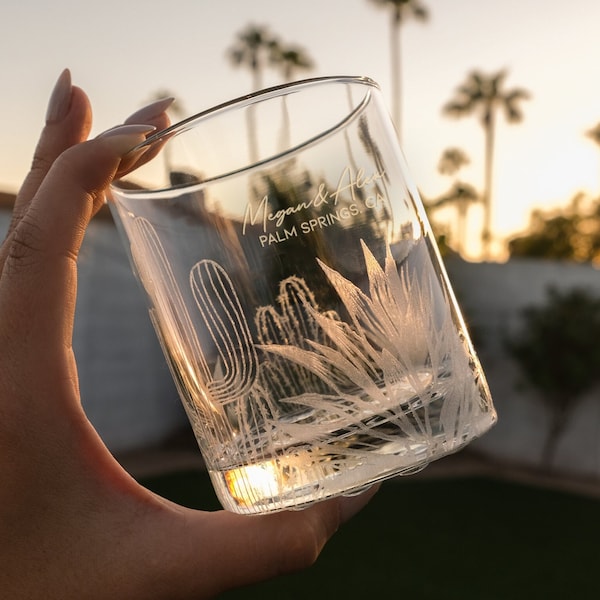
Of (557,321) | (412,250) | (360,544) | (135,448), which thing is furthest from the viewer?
(557,321)

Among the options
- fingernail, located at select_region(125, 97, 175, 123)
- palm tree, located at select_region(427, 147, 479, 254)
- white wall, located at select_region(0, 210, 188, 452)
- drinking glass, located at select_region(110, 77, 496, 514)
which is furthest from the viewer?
palm tree, located at select_region(427, 147, 479, 254)

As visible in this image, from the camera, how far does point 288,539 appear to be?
1.20m

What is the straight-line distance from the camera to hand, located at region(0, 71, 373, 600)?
1124 mm

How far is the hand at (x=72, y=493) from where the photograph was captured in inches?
44.3

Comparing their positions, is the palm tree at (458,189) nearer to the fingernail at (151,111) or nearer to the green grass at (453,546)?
the green grass at (453,546)

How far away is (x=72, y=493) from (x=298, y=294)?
51 cm

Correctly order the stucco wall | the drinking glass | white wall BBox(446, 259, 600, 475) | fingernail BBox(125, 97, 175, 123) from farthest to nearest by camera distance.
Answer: white wall BBox(446, 259, 600, 475), the stucco wall, fingernail BBox(125, 97, 175, 123), the drinking glass

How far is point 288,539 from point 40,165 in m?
0.78

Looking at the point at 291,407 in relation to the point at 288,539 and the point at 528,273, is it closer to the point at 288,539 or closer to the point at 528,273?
the point at 288,539

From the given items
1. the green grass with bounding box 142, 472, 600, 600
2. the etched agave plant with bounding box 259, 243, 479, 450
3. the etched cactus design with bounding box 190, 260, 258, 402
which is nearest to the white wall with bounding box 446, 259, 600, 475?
the green grass with bounding box 142, 472, 600, 600

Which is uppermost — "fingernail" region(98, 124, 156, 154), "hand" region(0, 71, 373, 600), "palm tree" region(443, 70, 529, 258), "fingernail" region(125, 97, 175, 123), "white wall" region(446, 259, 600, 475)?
"palm tree" region(443, 70, 529, 258)

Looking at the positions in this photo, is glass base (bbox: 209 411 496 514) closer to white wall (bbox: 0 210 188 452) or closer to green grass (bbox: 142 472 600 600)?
green grass (bbox: 142 472 600 600)

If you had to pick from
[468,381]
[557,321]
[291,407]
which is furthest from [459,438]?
[557,321]

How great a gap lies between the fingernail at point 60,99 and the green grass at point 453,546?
786 cm
